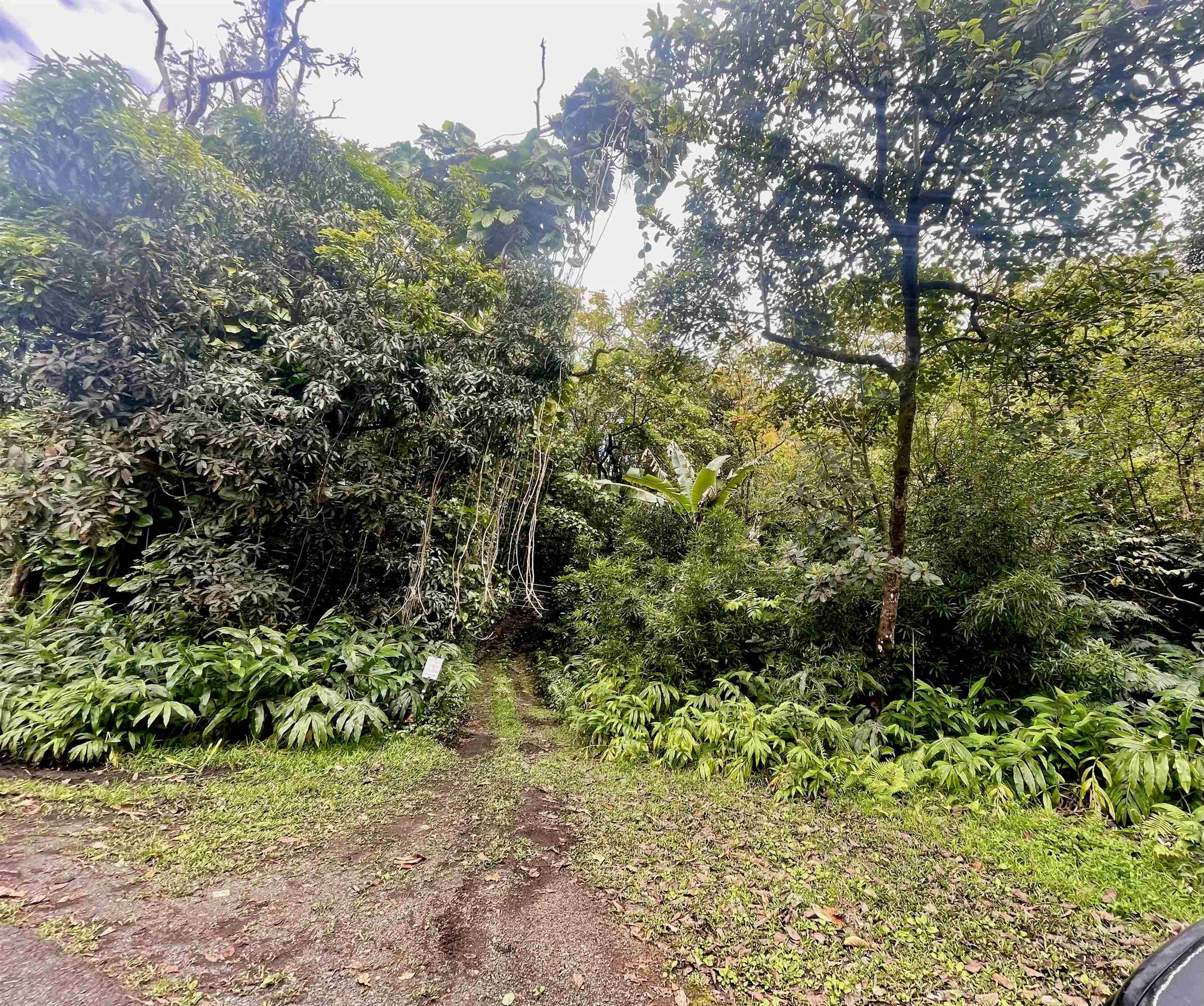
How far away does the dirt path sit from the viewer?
64.3 inches

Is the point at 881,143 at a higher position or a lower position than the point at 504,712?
Result: higher

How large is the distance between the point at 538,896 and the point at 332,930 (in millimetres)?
864

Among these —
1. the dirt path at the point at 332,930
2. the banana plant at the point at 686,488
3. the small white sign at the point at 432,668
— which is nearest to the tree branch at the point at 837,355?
the banana plant at the point at 686,488

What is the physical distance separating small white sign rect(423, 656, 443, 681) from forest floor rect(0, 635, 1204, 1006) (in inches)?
40.0

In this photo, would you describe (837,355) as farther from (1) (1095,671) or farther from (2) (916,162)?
(1) (1095,671)

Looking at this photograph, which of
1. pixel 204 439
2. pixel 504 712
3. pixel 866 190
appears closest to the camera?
pixel 866 190

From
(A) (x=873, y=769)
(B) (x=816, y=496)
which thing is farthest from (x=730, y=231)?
(A) (x=873, y=769)

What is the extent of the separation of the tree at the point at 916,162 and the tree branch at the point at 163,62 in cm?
685

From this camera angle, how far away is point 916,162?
3.41m

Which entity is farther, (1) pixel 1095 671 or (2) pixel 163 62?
(2) pixel 163 62

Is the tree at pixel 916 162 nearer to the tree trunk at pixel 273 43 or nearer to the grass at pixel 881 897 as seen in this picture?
the grass at pixel 881 897

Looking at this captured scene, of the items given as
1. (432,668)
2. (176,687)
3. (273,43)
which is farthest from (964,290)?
(273,43)

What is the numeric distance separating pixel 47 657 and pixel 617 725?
4.38 meters

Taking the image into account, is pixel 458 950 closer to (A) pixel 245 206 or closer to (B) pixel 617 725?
(B) pixel 617 725
